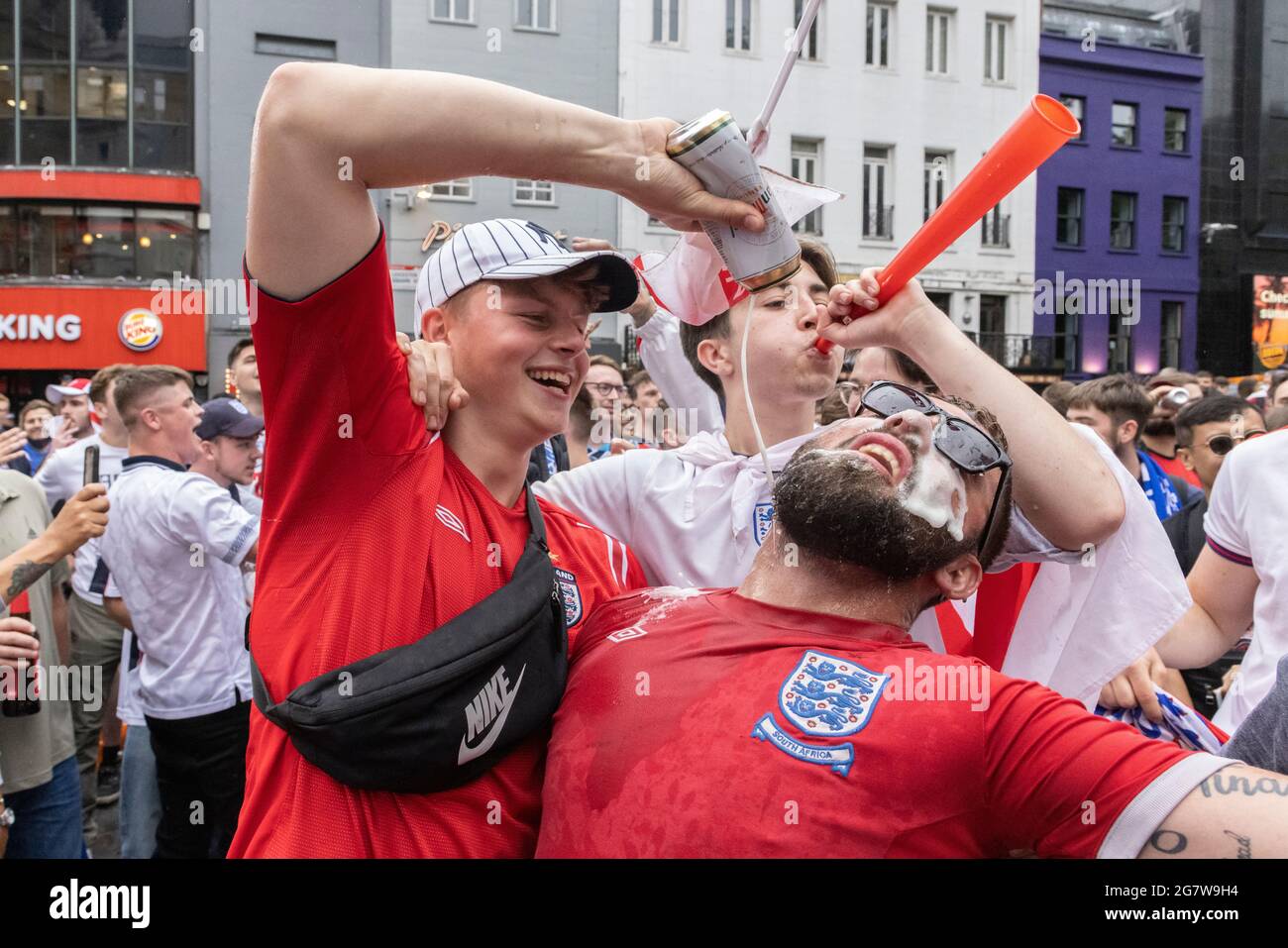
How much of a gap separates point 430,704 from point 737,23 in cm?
2125

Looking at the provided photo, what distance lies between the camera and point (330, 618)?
1.67 m

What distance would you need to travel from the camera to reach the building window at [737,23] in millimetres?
20578

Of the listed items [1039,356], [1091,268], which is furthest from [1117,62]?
[1039,356]

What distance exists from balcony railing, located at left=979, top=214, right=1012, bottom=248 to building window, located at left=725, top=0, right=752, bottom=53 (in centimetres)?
661

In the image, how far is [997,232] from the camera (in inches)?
911

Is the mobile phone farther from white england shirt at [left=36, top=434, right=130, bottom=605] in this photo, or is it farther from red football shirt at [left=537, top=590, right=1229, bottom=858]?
red football shirt at [left=537, top=590, right=1229, bottom=858]

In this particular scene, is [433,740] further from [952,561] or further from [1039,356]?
[1039,356]

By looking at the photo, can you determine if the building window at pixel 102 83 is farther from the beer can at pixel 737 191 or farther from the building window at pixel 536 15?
the beer can at pixel 737 191

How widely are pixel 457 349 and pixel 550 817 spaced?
87 centimetres

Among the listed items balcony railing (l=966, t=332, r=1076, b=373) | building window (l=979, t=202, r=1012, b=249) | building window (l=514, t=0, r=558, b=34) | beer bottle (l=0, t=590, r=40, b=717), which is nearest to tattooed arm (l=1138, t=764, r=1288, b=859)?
beer bottle (l=0, t=590, r=40, b=717)

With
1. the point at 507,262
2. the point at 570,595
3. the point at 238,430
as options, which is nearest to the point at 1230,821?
the point at 570,595

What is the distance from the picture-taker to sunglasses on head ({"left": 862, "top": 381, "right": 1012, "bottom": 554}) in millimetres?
2020

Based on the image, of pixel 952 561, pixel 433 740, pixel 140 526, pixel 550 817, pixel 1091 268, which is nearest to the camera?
pixel 433 740
